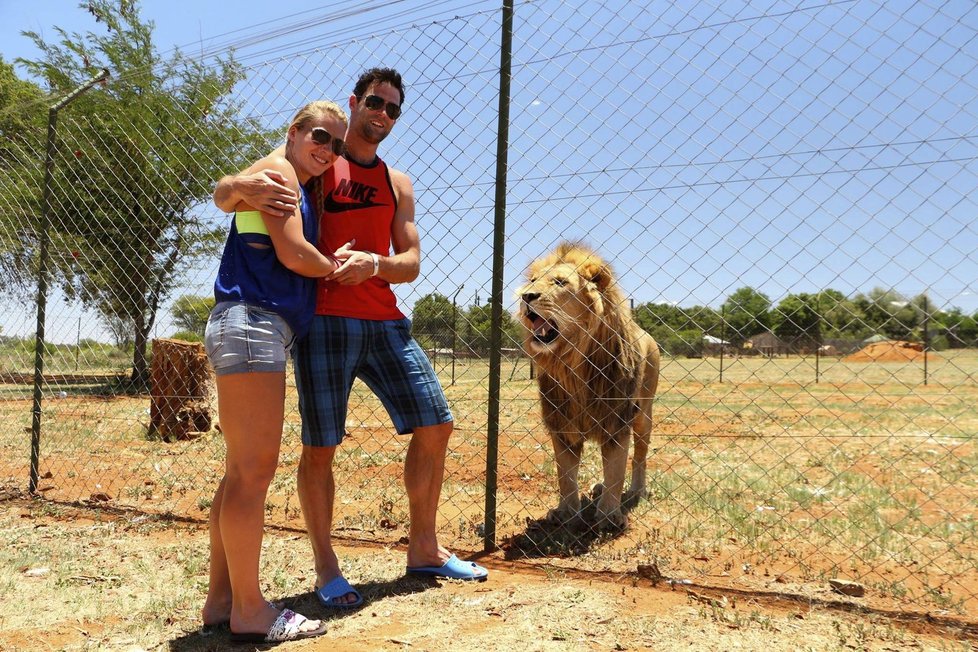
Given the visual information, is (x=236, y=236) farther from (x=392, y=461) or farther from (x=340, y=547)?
(x=392, y=461)

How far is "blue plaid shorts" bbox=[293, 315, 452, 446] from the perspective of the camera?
10.6 feet

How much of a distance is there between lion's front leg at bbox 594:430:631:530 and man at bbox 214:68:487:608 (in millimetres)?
1135

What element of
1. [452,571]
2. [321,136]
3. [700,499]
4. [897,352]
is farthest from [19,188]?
[897,352]

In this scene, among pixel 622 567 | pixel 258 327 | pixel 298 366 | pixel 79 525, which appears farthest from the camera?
pixel 79 525

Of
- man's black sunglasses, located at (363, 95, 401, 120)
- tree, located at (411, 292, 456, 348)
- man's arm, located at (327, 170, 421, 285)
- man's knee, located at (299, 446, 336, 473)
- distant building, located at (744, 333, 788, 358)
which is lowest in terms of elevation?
man's knee, located at (299, 446, 336, 473)

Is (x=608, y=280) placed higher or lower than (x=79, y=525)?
higher

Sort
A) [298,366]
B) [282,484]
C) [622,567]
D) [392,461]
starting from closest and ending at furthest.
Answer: [298,366], [622,567], [282,484], [392,461]

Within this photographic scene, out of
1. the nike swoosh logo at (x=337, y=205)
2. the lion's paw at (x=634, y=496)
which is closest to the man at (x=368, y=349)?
the nike swoosh logo at (x=337, y=205)

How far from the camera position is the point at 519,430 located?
31.4ft

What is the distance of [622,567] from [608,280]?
1680mm

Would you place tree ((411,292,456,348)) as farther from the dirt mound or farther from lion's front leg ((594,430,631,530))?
the dirt mound

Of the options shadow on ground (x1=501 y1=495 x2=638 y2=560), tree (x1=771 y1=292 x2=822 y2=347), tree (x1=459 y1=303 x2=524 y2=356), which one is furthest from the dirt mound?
tree (x1=459 y1=303 x2=524 y2=356)

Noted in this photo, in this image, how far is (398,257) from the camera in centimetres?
333

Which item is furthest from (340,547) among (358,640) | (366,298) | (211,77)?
(211,77)
